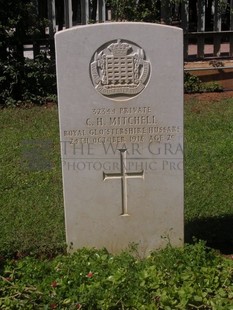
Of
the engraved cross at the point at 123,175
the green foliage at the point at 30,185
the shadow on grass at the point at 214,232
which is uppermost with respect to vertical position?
the engraved cross at the point at 123,175

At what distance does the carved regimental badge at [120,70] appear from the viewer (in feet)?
13.0

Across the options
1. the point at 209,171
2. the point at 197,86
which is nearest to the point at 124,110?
the point at 209,171

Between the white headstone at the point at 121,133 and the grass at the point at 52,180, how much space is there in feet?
1.86

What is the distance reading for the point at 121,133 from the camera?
13.5 feet

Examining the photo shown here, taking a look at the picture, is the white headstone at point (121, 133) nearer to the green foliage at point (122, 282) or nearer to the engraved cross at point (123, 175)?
the engraved cross at point (123, 175)

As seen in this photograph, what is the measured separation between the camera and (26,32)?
31.4 feet

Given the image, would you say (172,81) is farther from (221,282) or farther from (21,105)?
(21,105)

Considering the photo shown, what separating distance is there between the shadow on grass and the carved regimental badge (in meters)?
1.43

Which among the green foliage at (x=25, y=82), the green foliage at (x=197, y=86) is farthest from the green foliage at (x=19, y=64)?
the green foliage at (x=197, y=86)

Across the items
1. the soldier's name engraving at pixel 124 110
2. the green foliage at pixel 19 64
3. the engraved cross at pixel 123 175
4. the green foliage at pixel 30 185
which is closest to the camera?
the soldier's name engraving at pixel 124 110

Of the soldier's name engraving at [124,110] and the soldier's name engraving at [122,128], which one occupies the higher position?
the soldier's name engraving at [124,110]

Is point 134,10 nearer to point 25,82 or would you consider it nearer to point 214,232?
point 25,82

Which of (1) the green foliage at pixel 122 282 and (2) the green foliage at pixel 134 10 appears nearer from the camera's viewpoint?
(1) the green foliage at pixel 122 282

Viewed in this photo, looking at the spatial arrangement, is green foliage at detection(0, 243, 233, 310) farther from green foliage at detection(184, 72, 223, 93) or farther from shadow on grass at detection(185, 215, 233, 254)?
green foliage at detection(184, 72, 223, 93)
